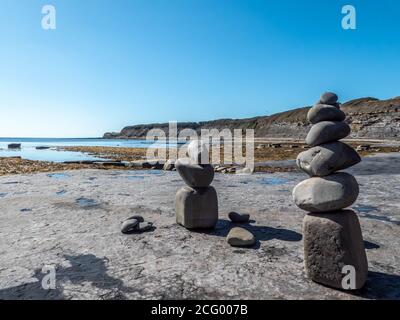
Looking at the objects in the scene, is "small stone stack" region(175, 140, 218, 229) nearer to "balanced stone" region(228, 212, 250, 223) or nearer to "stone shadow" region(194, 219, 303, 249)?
"stone shadow" region(194, 219, 303, 249)

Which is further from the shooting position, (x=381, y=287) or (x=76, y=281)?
(x=76, y=281)

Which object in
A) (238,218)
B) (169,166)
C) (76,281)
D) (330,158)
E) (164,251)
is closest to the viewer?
(330,158)

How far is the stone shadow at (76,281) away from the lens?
14.6 feet

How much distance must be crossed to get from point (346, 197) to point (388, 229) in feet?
12.6

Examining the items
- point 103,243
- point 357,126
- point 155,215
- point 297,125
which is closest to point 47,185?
point 155,215

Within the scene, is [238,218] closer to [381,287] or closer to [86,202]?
[381,287]

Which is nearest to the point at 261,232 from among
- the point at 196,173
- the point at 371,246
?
the point at 196,173

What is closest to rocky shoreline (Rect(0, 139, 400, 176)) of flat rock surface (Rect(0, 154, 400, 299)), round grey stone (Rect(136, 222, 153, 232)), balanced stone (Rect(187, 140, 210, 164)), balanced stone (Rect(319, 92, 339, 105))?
flat rock surface (Rect(0, 154, 400, 299))

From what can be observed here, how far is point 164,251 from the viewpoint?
615cm

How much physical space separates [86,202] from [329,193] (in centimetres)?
868

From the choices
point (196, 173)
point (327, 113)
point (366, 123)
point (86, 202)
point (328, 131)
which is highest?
point (366, 123)

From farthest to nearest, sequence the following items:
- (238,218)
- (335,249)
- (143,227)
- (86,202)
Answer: (86,202) < (238,218) < (143,227) < (335,249)

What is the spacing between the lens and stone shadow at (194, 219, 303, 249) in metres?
6.88
